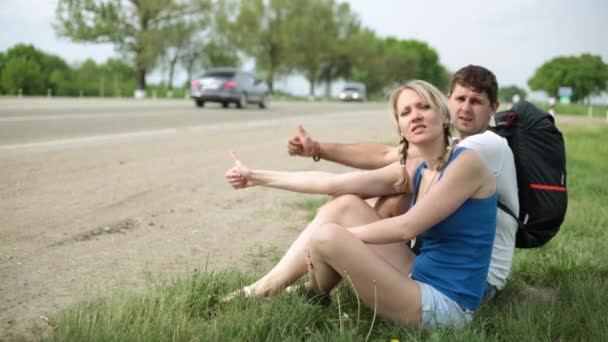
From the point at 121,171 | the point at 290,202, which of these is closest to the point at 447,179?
the point at 290,202

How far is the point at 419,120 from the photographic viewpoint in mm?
3018

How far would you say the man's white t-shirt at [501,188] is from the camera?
308 cm

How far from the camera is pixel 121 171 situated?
7922 mm

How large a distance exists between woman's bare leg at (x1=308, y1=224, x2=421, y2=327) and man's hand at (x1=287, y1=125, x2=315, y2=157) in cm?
103

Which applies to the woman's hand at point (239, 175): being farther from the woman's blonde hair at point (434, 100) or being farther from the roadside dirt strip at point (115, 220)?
the woman's blonde hair at point (434, 100)

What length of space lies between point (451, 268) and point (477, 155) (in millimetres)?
533

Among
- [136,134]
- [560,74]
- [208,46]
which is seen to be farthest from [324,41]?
[560,74]

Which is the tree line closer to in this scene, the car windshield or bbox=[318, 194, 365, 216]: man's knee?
the car windshield

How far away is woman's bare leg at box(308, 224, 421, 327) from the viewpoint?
2.96m

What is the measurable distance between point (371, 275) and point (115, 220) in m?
3.14

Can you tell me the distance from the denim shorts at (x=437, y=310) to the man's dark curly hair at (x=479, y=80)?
120 centimetres

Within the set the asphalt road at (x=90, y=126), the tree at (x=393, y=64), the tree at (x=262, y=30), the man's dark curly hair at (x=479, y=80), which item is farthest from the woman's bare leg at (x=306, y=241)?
the tree at (x=262, y=30)

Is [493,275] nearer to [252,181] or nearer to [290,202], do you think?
[252,181]

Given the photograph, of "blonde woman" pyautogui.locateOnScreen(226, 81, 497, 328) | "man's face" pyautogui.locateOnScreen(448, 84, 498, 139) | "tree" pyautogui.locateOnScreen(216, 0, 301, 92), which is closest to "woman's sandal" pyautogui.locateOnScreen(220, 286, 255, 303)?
"blonde woman" pyautogui.locateOnScreen(226, 81, 497, 328)
